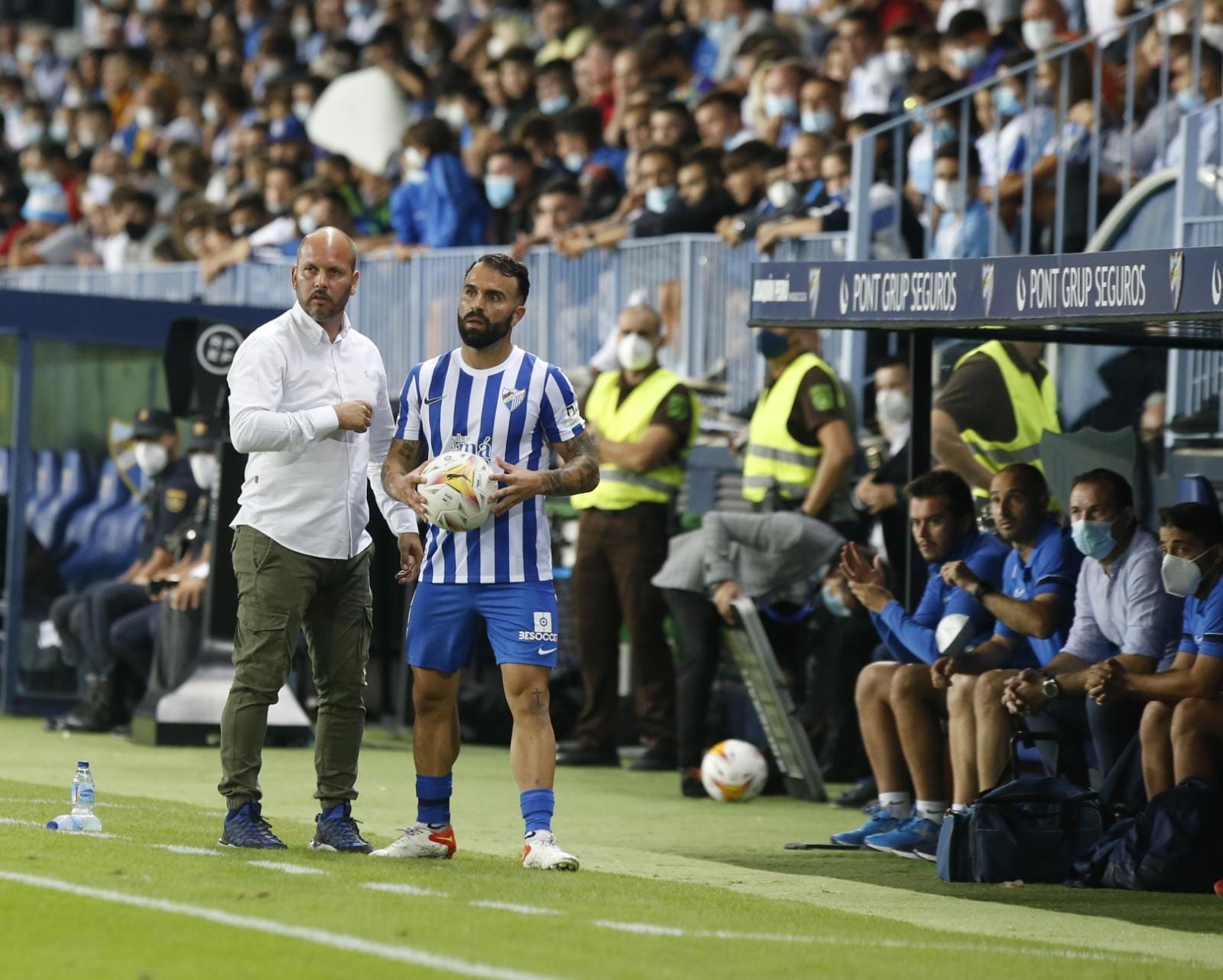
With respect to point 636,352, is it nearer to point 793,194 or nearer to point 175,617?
point 793,194

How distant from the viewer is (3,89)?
28.2 meters

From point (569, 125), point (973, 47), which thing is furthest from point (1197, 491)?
point (569, 125)

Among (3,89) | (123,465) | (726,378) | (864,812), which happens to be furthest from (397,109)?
(864,812)

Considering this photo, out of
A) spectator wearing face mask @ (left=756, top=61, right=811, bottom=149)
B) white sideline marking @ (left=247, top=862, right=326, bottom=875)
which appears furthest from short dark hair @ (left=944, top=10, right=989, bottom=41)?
white sideline marking @ (left=247, top=862, right=326, bottom=875)

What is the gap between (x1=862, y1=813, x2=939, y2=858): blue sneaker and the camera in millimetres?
9305

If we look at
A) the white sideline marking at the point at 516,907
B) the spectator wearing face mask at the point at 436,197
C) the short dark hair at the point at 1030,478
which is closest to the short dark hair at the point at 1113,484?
the short dark hair at the point at 1030,478

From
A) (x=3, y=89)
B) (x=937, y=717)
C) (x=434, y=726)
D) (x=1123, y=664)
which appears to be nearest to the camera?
(x=434, y=726)

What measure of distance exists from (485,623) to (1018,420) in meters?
3.69

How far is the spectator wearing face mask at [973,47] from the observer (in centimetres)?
1486

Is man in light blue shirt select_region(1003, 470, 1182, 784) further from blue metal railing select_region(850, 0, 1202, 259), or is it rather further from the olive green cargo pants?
blue metal railing select_region(850, 0, 1202, 259)

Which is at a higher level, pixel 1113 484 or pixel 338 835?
pixel 1113 484

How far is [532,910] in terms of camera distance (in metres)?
6.74

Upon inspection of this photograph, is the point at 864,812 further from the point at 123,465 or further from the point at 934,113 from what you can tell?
the point at 123,465

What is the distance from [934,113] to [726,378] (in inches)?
79.8
